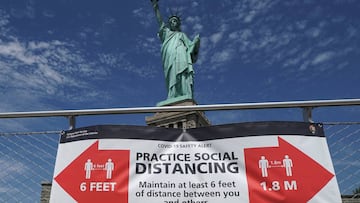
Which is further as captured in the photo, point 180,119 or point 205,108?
point 180,119

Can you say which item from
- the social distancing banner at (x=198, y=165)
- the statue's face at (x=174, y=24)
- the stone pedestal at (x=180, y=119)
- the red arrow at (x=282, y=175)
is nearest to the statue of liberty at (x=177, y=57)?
the statue's face at (x=174, y=24)

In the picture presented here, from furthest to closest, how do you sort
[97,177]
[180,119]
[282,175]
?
[180,119] → [97,177] → [282,175]

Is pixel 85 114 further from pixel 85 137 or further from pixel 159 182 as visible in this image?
pixel 159 182

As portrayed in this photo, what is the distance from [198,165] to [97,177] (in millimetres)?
808

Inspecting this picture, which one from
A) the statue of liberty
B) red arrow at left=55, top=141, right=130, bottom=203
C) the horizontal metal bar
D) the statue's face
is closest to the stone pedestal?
the statue of liberty

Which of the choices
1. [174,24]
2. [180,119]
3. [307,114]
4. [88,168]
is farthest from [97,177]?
[174,24]

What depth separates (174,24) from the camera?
18.5m

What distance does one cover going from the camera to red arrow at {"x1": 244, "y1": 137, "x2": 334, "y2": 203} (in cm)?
239

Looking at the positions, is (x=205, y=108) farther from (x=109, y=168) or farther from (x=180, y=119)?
(x=180, y=119)

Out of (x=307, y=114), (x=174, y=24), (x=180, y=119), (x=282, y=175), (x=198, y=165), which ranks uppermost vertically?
(x=174, y=24)

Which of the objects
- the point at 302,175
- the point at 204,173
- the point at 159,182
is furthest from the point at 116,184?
the point at 302,175

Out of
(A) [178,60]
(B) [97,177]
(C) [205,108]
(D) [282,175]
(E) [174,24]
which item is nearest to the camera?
(D) [282,175]

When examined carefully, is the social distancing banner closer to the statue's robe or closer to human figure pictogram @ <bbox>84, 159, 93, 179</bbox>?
human figure pictogram @ <bbox>84, 159, 93, 179</bbox>

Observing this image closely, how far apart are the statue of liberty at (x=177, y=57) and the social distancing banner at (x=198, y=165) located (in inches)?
500
